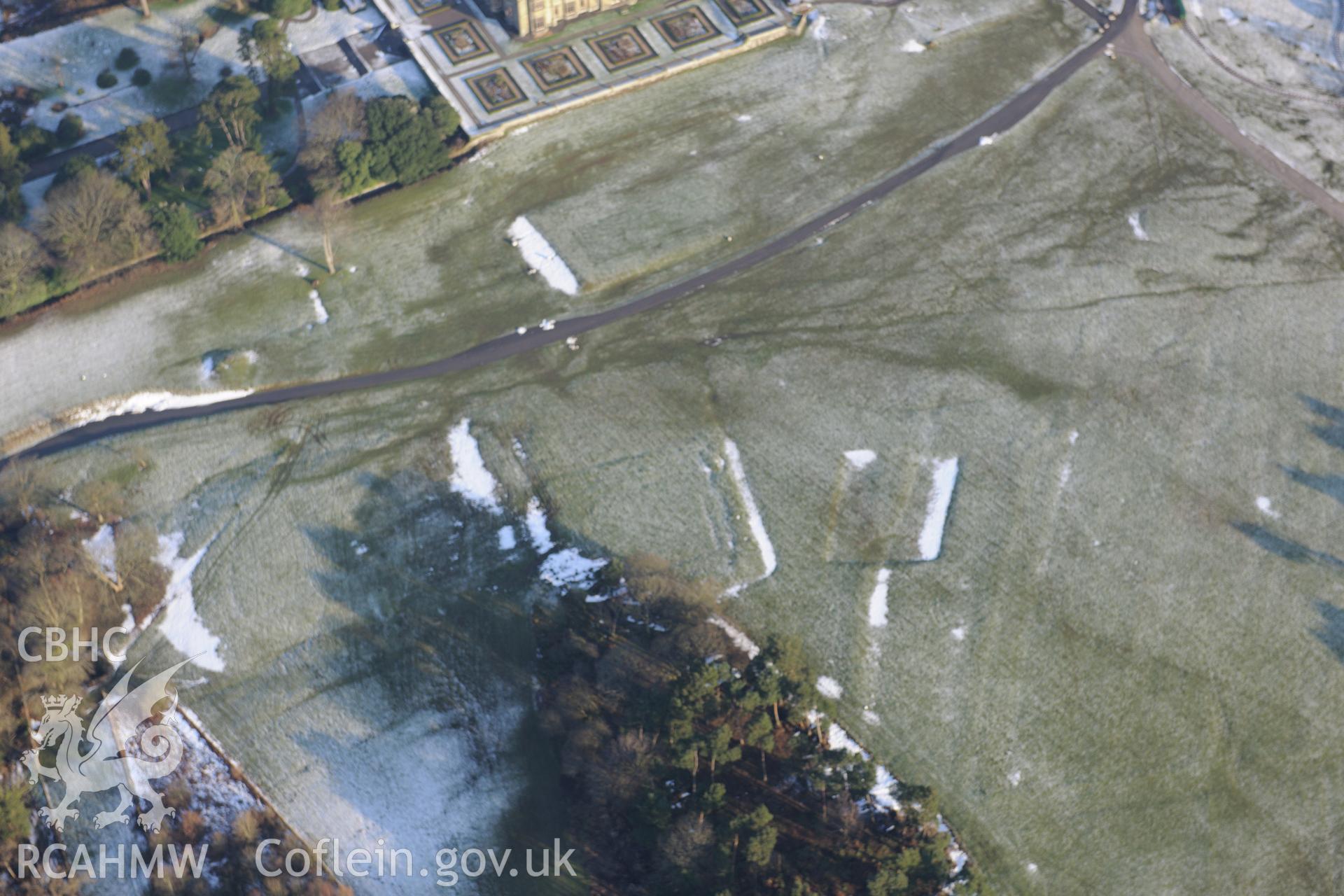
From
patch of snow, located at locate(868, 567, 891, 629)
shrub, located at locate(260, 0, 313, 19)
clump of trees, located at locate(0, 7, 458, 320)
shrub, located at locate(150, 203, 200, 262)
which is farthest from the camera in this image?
shrub, located at locate(260, 0, 313, 19)

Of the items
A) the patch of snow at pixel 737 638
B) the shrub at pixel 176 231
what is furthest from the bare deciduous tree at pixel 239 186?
the patch of snow at pixel 737 638

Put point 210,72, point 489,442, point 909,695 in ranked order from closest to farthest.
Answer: point 909,695, point 489,442, point 210,72

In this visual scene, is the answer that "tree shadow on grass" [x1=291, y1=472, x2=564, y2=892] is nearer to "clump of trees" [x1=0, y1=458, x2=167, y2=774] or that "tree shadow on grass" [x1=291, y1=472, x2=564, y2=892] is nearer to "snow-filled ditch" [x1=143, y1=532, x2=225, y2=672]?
"snow-filled ditch" [x1=143, y1=532, x2=225, y2=672]

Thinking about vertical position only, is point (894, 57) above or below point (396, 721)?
above

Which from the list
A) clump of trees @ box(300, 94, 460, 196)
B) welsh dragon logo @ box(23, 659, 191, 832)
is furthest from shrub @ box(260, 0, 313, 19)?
welsh dragon logo @ box(23, 659, 191, 832)

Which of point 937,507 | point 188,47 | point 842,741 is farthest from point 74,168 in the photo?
point 842,741

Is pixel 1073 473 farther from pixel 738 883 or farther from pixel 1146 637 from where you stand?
pixel 738 883

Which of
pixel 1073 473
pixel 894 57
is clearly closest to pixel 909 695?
pixel 1073 473
